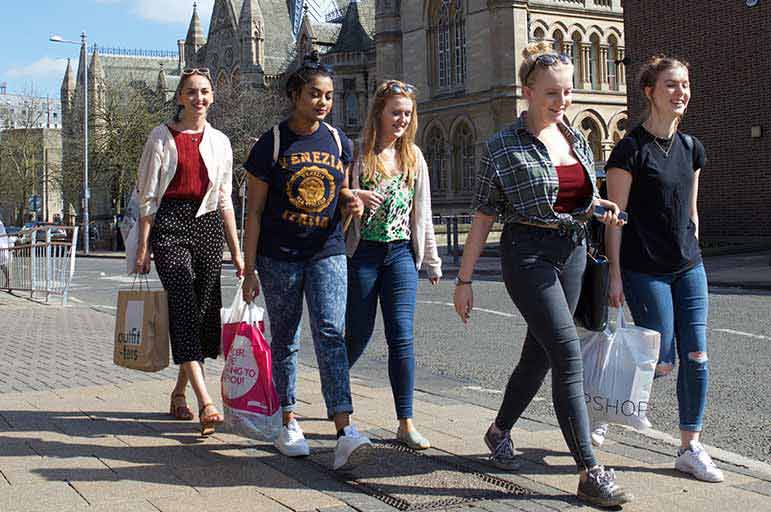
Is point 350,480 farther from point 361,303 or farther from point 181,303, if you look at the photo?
point 181,303

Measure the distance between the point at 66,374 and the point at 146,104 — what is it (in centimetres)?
5200

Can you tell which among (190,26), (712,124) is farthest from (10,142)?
(712,124)

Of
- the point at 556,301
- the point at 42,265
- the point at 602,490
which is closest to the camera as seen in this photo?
the point at 602,490

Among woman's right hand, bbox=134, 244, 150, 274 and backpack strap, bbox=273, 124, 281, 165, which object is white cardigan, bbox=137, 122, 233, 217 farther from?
backpack strap, bbox=273, 124, 281, 165

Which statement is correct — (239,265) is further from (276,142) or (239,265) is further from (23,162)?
(23,162)

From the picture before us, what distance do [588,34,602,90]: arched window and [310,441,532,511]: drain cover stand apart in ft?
145

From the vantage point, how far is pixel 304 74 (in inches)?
211

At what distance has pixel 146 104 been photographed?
58406 mm

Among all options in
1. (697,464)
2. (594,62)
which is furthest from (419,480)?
(594,62)

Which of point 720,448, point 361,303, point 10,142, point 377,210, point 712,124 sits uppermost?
point 10,142

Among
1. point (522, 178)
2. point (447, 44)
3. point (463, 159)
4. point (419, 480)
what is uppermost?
point (447, 44)

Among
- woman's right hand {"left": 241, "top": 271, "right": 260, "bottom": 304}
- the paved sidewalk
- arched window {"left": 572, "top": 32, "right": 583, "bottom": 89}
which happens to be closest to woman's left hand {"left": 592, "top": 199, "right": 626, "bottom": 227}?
the paved sidewalk

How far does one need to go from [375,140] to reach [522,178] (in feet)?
3.70

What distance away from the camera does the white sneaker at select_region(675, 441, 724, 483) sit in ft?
15.8
